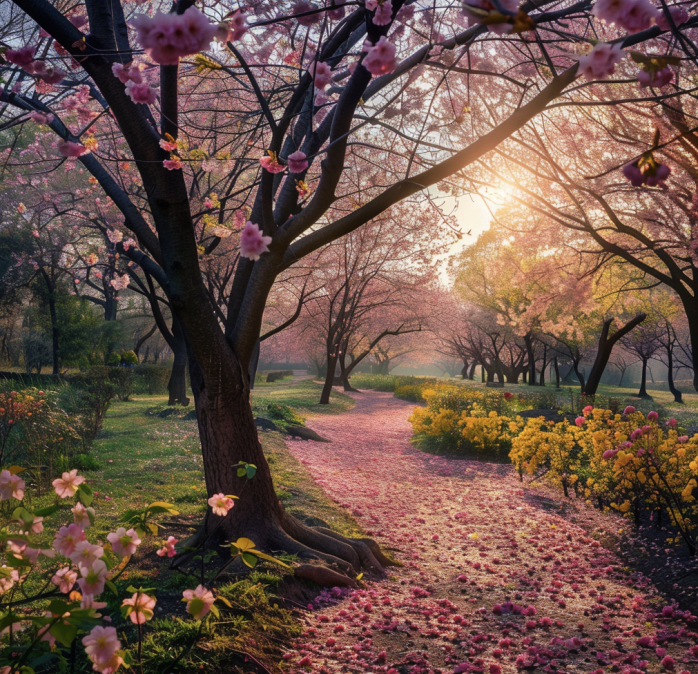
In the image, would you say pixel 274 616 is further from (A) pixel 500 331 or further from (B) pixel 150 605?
(A) pixel 500 331

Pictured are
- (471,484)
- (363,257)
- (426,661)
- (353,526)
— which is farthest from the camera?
(363,257)

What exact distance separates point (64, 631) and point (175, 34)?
6.05 ft

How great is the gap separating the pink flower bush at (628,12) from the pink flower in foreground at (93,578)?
2387 millimetres

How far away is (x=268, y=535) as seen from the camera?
4184 mm

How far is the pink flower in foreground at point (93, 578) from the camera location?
156cm

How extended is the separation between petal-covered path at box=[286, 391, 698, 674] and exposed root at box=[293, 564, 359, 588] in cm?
8

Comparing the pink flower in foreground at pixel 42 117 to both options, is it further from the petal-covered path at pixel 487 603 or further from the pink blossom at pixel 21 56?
the petal-covered path at pixel 487 603

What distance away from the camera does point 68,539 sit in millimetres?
1755

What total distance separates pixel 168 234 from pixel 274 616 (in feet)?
8.38

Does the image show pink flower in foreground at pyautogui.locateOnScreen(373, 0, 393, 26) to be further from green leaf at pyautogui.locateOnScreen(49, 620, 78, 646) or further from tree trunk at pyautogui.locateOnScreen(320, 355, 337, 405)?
tree trunk at pyautogui.locateOnScreen(320, 355, 337, 405)

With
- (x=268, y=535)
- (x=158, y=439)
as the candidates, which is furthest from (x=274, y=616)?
(x=158, y=439)

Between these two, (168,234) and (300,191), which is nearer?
(168,234)

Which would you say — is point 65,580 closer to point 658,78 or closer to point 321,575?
point 321,575

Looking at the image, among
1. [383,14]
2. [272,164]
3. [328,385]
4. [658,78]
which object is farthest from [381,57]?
[328,385]
